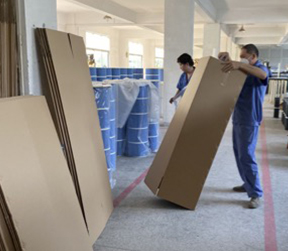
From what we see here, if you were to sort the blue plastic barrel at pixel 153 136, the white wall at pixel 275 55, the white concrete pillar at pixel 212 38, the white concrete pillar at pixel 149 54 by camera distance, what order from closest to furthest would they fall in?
1. the blue plastic barrel at pixel 153 136
2. the white concrete pillar at pixel 212 38
3. the white concrete pillar at pixel 149 54
4. the white wall at pixel 275 55

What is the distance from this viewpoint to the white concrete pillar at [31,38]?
2.14 metres

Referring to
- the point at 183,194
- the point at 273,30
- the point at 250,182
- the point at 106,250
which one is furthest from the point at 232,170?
the point at 273,30

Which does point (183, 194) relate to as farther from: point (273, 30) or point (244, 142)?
point (273, 30)

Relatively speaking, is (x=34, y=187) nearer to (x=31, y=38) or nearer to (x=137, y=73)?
(x=31, y=38)

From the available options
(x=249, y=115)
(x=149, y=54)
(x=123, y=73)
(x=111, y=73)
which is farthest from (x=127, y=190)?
(x=149, y=54)

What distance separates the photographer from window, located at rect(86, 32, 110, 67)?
13531 mm

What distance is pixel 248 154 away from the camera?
297cm

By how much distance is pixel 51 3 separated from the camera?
2.46 metres

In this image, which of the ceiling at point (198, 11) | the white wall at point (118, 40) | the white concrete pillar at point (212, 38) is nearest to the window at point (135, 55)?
the white wall at point (118, 40)

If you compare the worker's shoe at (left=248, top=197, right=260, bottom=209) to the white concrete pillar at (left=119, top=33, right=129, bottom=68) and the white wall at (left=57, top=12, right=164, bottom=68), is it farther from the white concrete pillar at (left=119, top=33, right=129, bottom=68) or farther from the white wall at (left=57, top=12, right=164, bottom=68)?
the white concrete pillar at (left=119, top=33, right=129, bottom=68)

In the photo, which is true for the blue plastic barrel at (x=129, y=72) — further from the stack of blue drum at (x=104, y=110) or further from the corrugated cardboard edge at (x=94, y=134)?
the corrugated cardboard edge at (x=94, y=134)

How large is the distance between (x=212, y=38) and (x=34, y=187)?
1009 cm

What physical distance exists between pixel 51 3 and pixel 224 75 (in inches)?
59.8

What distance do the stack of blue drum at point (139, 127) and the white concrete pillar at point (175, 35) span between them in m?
2.51
